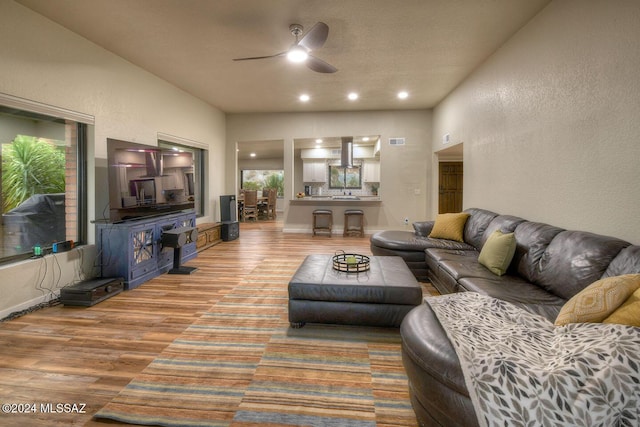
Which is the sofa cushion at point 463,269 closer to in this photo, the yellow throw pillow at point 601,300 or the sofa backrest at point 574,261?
the sofa backrest at point 574,261

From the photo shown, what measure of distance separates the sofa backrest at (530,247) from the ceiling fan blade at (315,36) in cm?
269

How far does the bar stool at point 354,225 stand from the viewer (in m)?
7.05

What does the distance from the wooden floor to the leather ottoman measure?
3.53 feet

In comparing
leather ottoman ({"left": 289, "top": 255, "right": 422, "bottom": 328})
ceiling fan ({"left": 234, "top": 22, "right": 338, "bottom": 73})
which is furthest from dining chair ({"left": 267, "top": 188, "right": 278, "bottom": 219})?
leather ottoman ({"left": 289, "top": 255, "right": 422, "bottom": 328})

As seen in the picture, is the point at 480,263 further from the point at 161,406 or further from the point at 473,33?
the point at 161,406

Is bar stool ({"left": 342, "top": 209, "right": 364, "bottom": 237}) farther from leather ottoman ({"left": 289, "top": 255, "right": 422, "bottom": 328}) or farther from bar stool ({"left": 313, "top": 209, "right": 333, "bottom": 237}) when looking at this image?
leather ottoman ({"left": 289, "top": 255, "right": 422, "bottom": 328})

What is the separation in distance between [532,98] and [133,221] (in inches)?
187

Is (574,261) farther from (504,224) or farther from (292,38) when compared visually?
(292,38)

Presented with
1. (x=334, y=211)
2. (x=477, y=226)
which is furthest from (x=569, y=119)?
(x=334, y=211)

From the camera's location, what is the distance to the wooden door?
762 centimetres

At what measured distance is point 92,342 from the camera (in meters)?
2.33

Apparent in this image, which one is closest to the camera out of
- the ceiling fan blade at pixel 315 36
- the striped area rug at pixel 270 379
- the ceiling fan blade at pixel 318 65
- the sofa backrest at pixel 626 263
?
the striped area rug at pixel 270 379

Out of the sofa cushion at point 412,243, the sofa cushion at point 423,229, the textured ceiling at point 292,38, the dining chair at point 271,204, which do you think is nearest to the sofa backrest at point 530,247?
the sofa cushion at point 412,243

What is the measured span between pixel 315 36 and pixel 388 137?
4.35m
